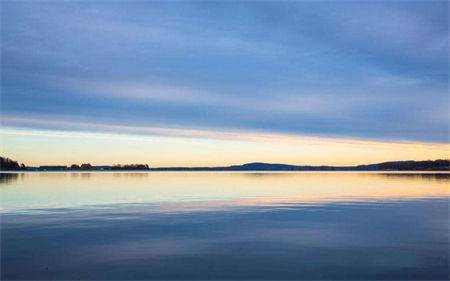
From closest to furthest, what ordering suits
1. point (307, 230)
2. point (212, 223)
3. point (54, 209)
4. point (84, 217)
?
point (307, 230) → point (212, 223) → point (84, 217) → point (54, 209)

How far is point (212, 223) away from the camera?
82.1 feet

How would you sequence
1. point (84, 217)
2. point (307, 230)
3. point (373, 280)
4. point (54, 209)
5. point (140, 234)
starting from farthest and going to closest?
point (54, 209) → point (84, 217) → point (307, 230) → point (140, 234) → point (373, 280)

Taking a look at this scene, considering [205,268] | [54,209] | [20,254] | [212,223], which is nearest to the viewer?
[205,268]

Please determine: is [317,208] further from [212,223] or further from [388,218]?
[212,223]

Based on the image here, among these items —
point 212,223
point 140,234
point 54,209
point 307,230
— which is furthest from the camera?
point 54,209

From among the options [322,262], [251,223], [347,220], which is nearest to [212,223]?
[251,223]

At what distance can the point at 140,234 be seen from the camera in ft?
69.4

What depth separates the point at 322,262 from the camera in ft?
51.6

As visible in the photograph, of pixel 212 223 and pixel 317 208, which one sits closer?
pixel 212 223

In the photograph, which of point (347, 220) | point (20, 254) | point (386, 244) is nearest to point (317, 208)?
point (347, 220)

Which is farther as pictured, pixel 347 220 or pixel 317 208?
pixel 317 208

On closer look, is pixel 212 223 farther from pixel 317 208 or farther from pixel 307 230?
pixel 317 208

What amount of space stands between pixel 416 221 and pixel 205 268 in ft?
52.6

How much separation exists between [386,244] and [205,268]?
28.1ft
